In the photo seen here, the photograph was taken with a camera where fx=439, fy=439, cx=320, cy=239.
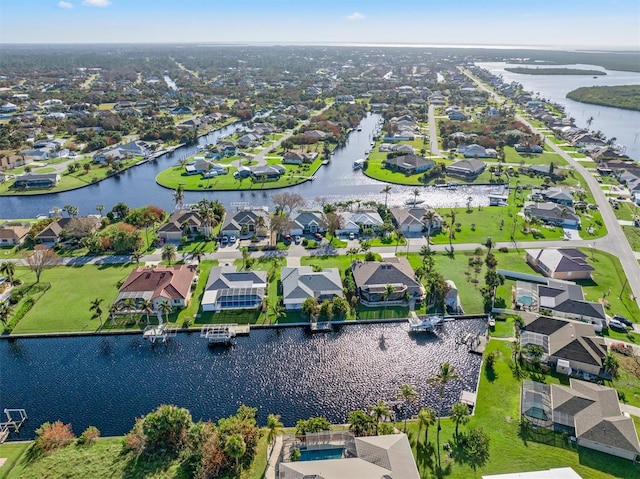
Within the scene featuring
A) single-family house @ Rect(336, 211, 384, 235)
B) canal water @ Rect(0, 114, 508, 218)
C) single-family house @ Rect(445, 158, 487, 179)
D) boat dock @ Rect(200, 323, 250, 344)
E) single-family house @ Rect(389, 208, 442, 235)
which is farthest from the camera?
single-family house @ Rect(445, 158, 487, 179)

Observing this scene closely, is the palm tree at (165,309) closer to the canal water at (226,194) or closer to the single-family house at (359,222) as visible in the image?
the single-family house at (359,222)

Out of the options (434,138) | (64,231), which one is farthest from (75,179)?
(434,138)

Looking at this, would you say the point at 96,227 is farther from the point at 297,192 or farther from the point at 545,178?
the point at 545,178

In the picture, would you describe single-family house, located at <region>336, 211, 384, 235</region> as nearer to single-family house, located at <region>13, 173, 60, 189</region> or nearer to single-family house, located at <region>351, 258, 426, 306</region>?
single-family house, located at <region>351, 258, 426, 306</region>

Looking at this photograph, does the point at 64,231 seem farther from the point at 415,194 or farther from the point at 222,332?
the point at 415,194

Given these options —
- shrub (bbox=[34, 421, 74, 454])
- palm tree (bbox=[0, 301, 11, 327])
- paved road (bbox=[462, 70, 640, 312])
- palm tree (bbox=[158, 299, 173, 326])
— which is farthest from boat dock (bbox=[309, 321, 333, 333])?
paved road (bbox=[462, 70, 640, 312])

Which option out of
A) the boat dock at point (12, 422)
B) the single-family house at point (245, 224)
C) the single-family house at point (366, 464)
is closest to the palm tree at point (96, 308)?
the boat dock at point (12, 422)

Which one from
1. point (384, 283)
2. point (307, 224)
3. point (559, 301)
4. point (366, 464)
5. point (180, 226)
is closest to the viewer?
point (366, 464)
